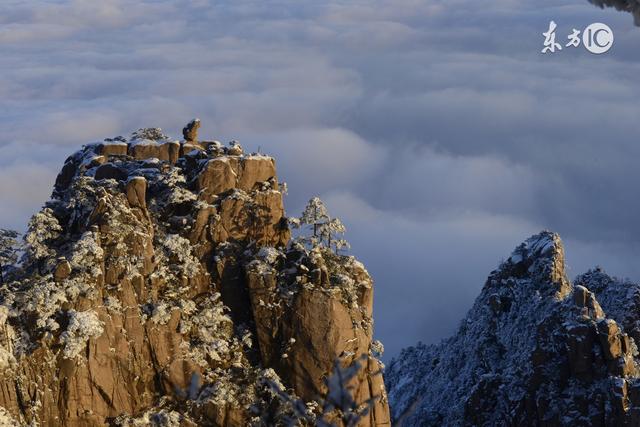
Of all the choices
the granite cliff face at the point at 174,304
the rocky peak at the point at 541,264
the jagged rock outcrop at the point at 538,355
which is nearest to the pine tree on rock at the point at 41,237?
the granite cliff face at the point at 174,304

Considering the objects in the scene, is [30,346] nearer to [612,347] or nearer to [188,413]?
[188,413]

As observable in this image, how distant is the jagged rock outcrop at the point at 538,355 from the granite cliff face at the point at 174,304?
4972 cm

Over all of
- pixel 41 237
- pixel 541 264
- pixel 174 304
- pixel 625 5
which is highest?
pixel 541 264

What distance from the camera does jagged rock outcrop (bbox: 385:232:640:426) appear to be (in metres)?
108

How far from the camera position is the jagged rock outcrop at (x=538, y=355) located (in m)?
108

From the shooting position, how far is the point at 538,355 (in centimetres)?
11450

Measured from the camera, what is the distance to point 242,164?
6812cm

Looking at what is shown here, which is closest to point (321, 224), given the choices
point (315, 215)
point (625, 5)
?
point (315, 215)

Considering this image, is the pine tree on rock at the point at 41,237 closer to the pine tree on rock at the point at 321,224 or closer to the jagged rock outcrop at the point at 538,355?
the pine tree on rock at the point at 321,224

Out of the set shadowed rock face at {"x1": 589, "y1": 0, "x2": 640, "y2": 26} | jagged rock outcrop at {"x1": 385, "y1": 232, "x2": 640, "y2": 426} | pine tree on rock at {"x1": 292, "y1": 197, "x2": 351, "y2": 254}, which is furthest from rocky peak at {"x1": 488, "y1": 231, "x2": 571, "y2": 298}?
shadowed rock face at {"x1": 589, "y1": 0, "x2": 640, "y2": 26}

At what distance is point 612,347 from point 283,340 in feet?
177

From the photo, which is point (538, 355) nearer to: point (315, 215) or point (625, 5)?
Result: point (315, 215)

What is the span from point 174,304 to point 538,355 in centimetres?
6203

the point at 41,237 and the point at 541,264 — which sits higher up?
the point at 541,264
